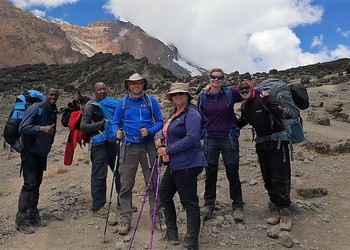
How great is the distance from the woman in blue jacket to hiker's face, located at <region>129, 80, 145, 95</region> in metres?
0.68

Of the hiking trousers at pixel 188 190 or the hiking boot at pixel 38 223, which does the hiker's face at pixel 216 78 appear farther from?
the hiking boot at pixel 38 223

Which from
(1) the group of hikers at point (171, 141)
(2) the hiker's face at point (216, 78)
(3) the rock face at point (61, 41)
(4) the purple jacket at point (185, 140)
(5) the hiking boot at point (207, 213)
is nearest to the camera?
(4) the purple jacket at point (185, 140)

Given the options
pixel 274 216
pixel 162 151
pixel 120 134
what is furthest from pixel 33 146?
pixel 274 216

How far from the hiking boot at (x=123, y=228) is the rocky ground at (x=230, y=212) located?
0.07 m

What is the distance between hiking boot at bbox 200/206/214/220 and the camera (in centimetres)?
605

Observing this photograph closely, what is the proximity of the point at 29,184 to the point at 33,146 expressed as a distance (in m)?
0.58

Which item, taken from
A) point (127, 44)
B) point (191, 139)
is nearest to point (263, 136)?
point (191, 139)

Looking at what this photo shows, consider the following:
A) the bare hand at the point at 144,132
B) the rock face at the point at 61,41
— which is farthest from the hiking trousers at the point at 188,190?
the rock face at the point at 61,41

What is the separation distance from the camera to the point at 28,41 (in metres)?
112

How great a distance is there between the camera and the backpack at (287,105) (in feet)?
18.3

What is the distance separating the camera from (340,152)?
9930mm

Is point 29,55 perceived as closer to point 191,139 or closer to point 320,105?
point 320,105

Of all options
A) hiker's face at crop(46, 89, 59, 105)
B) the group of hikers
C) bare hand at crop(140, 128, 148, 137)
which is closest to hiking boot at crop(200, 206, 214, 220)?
the group of hikers

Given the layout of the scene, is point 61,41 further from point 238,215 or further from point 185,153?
point 185,153
